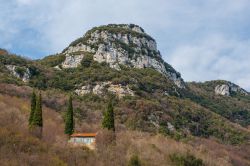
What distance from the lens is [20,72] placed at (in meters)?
143

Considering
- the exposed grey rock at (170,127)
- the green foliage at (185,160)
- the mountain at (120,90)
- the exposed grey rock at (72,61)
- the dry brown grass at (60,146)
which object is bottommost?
the green foliage at (185,160)

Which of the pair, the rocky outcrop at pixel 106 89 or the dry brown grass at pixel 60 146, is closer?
the dry brown grass at pixel 60 146

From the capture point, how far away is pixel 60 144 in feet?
258

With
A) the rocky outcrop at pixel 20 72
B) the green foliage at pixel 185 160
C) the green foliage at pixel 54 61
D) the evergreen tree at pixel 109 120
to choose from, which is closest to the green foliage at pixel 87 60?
the green foliage at pixel 54 61

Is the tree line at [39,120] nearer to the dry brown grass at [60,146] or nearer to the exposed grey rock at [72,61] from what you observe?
the dry brown grass at [60,146]

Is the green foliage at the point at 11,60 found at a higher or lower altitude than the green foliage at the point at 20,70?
higher

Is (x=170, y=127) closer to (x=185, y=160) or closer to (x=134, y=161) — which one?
(x=185, y=160)

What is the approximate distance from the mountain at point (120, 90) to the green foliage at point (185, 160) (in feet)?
8.74

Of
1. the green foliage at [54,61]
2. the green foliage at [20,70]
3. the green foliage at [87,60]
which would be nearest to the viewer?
the green foliage at [20,70]

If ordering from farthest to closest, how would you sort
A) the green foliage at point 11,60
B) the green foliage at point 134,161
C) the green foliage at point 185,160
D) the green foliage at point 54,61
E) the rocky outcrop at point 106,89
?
the green foliage at point 54,61, the green foliage at point 11,60, the rocky outcrop at point 106,89, the green foliage at point 185,160, the green foliage at point 134,161

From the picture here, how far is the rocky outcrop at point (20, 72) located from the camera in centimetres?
14019

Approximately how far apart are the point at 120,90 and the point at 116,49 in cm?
3404

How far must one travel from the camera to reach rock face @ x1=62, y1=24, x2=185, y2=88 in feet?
565

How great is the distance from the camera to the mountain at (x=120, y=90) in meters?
120
